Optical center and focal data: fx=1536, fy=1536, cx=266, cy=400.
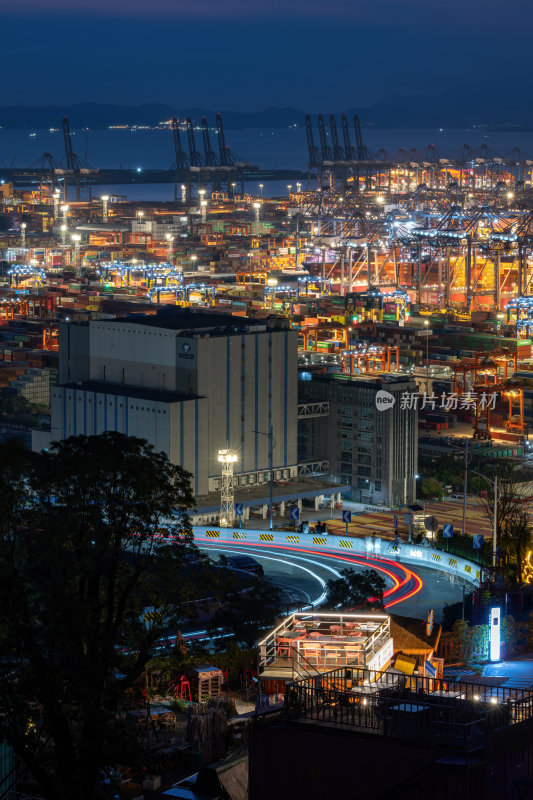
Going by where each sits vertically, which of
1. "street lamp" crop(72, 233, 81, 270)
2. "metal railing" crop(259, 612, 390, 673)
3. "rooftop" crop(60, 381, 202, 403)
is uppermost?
"street lamp" crop(72, 233, 81, 270)

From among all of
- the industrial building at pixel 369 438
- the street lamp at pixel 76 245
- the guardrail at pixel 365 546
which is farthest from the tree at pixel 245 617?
the street lamp at pixel 76 245

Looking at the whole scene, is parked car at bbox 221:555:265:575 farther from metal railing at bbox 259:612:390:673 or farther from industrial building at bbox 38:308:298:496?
metal railing at bbox 259:612:390:673

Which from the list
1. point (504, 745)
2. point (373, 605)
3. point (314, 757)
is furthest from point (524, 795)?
point (373, 605)

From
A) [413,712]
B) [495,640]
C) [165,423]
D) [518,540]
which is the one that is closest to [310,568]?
[518,540]

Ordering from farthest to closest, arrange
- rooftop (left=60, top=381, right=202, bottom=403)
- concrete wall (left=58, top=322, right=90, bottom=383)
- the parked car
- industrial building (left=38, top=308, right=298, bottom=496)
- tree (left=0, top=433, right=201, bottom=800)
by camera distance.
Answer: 1. concrete wall (left=58, top=322, right=90, bottom=383)
2. rooftop (left=60, top=381, right=202, bottom=403)
3. industrial building (left=38, top=308, right=298, bottom=496)
4. the parked car
5. tree (left=0, top=433, right=201, bottom=800)

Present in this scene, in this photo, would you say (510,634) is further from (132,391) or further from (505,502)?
(132,391)

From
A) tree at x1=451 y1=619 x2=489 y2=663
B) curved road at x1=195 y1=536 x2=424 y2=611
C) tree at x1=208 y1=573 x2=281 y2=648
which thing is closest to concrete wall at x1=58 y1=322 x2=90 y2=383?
curved road at x1=195 y1=536 x2=424 y2=611
